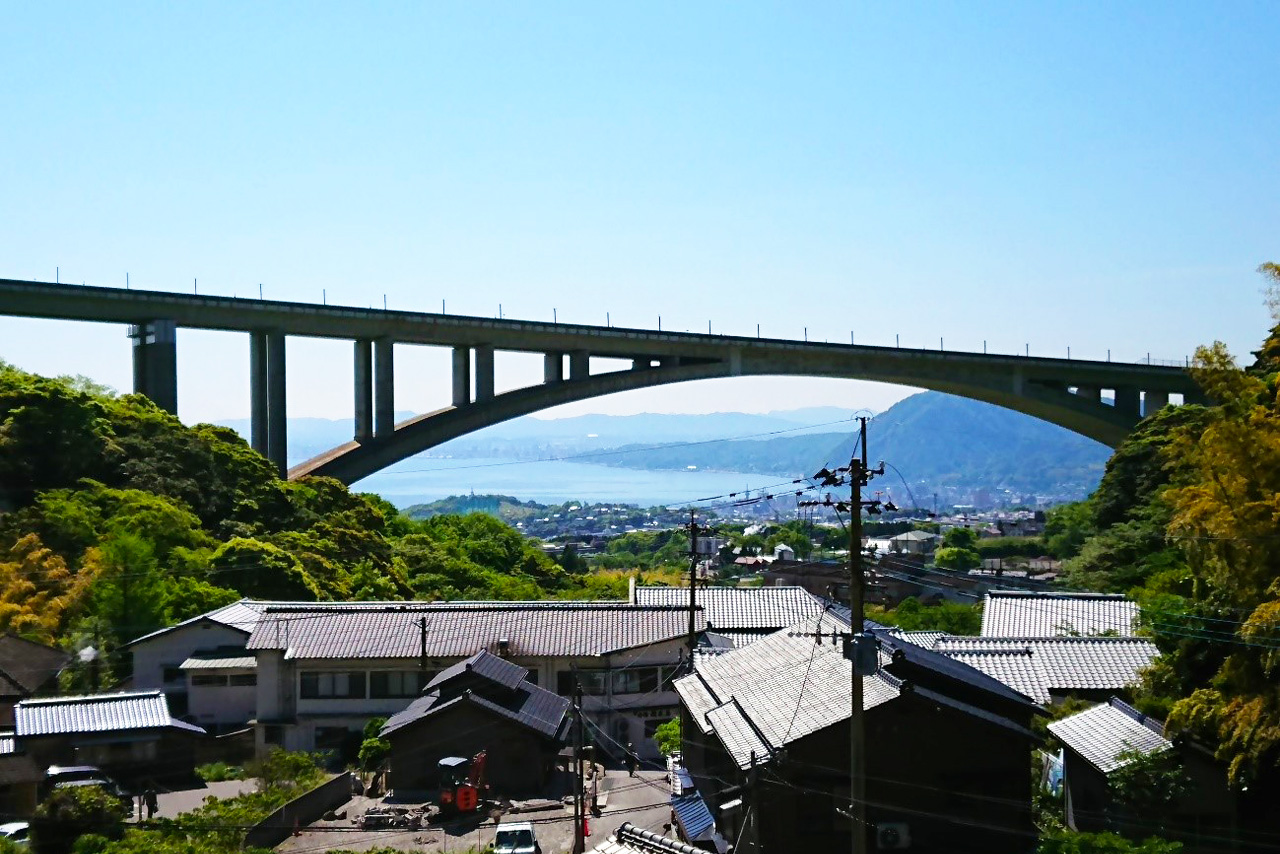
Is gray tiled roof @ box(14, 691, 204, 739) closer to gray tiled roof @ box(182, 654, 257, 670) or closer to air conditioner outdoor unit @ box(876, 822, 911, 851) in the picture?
gray tiled roof @ box(182, 654, 257, 670)

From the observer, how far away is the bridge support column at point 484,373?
122 feet

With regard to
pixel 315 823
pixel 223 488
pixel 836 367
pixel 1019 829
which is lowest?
pixel 315 823

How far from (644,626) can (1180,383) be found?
32270mm

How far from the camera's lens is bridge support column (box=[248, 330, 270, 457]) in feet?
111

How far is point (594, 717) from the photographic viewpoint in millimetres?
19906

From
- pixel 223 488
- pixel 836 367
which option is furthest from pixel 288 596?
pixel 836 367

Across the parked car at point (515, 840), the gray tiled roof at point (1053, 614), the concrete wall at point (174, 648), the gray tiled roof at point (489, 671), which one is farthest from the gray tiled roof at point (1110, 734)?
the concrete wall at point (174, 648)

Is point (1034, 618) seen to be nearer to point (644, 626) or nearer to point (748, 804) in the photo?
point (644, 626)

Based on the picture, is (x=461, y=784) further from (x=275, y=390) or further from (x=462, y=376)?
(x=462, y=376)

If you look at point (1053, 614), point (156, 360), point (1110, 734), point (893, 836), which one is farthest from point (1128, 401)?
point (893, 836)

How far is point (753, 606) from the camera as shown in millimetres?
23594

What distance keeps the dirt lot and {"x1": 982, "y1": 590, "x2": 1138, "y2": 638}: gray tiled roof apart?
7.03 m

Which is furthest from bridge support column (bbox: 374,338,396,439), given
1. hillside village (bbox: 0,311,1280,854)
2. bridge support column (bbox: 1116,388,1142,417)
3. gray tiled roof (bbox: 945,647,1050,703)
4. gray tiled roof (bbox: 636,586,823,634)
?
bridge support column (bbox: 1116,388,1142,417)

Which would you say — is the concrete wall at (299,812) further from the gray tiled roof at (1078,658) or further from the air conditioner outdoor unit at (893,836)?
the gray tiled roof at (1078,658)
